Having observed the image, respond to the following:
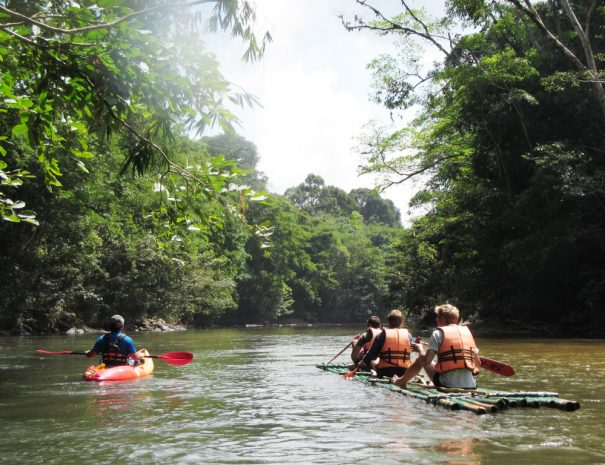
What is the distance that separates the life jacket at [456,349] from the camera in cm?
756

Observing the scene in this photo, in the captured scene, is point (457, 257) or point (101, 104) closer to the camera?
point (101, 104)

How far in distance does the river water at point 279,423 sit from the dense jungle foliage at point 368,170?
1.98 metres

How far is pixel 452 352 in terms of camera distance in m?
7.68

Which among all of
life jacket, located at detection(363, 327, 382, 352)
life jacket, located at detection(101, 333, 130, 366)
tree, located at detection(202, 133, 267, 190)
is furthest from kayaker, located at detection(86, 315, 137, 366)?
tree, located at detection(202, 133, 267, 190)

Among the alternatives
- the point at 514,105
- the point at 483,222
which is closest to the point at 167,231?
the point at 514,105

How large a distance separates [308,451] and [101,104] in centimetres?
335

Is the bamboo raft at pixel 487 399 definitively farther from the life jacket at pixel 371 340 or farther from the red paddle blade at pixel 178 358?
the red paddle blade at pixel 178 358

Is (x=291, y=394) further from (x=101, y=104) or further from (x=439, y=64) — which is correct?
(x=439, y=64)

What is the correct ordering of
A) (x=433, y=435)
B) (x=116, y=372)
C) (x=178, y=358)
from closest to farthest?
(x=433, y=435) → (x=116, y=372) → (x=178, y=358)

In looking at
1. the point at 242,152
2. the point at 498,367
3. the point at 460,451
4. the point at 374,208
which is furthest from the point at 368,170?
the point at 374,208

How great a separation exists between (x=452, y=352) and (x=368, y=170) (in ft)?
71.5

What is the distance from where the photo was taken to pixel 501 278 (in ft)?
90.3

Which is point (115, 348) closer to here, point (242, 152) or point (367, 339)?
point (367, 339)

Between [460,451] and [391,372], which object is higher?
[391,372]
